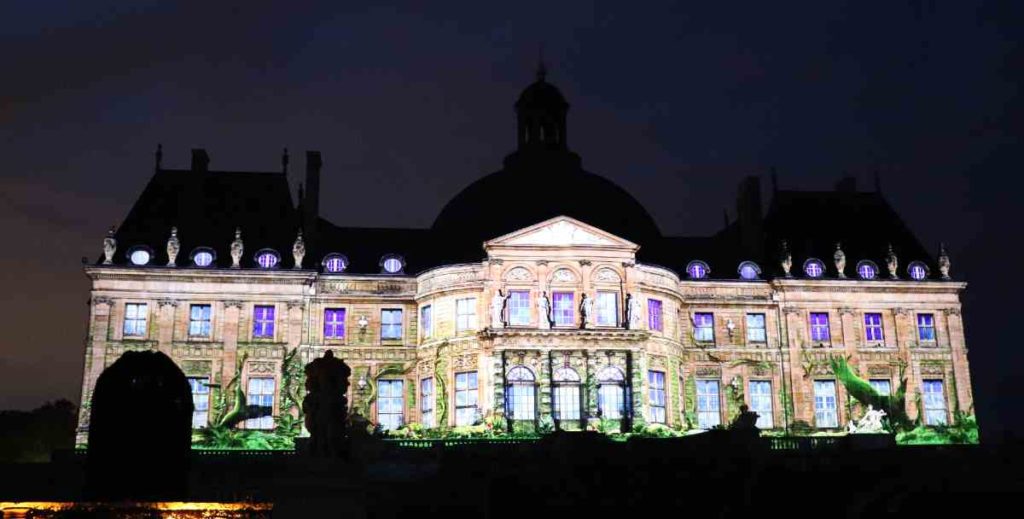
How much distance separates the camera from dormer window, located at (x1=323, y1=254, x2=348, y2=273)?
1988 inches

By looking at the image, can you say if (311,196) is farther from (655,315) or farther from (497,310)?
(655,315)

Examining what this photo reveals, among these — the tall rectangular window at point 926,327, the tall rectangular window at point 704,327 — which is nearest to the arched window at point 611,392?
the tall rectangular window at point 704,327

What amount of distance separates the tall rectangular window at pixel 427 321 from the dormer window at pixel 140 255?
13.5 meters

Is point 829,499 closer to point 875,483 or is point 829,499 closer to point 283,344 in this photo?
point 875,483

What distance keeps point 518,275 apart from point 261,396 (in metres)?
13.6

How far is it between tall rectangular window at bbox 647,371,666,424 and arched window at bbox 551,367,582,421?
11.5 feet

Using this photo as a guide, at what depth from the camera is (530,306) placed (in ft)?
152

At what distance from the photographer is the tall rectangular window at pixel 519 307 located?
46.3 m

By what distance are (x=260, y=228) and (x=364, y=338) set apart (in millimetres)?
8149

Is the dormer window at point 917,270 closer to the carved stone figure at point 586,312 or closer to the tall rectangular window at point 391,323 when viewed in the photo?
the carved stone figure at point 586,312

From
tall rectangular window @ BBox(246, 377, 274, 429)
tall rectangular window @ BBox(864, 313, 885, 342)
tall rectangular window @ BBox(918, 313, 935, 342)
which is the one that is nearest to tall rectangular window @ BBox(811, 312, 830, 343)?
tall rectangular window @ BBox(864, 313, 885, 342)

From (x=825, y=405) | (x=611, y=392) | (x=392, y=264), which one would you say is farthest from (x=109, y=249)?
(x=825, y=405)

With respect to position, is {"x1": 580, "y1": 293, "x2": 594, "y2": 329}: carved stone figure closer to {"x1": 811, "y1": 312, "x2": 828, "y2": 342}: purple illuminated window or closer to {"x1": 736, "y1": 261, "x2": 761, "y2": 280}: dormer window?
{"x1": 736, "y1": 261, "x2": 761, "y2": 280}: dormer window

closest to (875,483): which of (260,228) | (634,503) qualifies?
(634,503)
